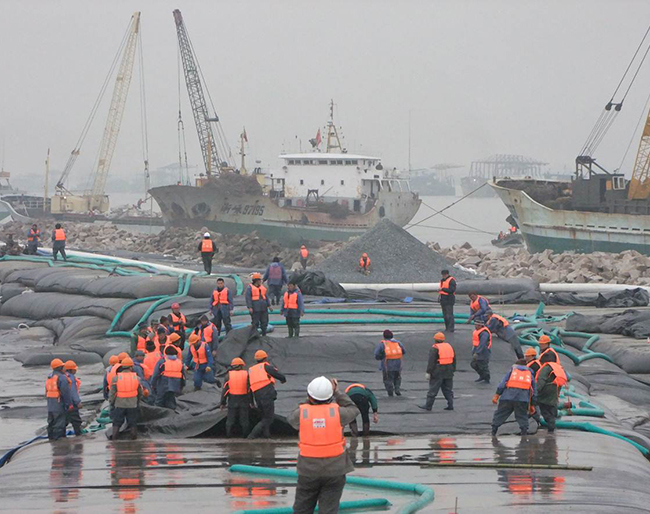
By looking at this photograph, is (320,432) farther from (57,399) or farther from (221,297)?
(221,297)

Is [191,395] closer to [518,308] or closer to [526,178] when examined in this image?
[518,308]

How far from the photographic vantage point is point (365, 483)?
842 centimetres

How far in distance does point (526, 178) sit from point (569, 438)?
43627 millimetres

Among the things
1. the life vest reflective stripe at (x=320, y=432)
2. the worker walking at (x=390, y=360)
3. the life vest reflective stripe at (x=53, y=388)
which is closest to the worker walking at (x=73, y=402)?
the life vest reflective stripe at (x=53, y=388)

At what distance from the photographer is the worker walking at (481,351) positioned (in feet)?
40.9

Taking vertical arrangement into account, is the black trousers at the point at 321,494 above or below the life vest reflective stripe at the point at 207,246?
below

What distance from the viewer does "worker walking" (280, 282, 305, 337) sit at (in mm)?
14609

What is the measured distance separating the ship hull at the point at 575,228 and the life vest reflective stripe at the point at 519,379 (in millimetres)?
34926

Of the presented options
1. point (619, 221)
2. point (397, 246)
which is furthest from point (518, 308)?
point (619, 221)

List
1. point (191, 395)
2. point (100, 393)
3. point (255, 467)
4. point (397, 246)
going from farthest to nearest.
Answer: point (397, 246) → point (100, 393) → point (191, 395) → point (255, 467)

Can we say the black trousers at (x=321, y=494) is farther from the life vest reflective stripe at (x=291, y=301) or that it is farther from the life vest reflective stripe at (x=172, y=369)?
the life vest reflective stripe at (x=291, y=301)

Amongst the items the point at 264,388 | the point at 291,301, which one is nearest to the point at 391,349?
the point at 264,388

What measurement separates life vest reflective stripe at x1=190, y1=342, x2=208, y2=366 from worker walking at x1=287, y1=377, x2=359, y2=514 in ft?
20.4

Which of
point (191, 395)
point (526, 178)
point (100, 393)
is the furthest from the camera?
point (526, 178)
